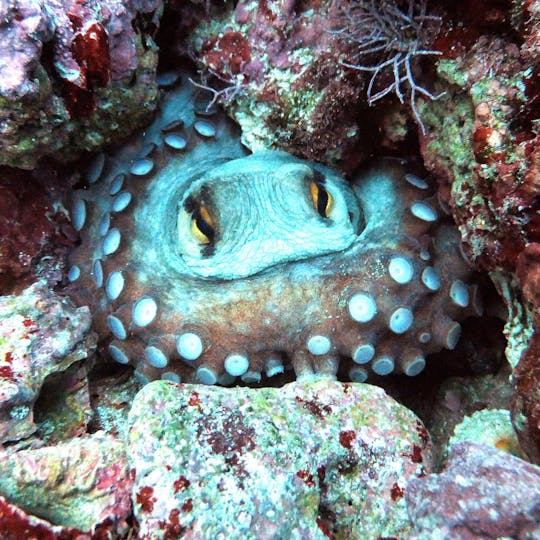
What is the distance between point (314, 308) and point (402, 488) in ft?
3.84

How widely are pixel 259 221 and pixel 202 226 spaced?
403 mm

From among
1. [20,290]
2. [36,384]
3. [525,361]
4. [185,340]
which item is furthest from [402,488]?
[20,290]

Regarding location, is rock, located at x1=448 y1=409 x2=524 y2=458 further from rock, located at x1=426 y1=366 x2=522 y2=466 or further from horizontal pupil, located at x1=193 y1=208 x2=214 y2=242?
horizontal pupil, located at x1=193 y1=208 x2=214 y2=242

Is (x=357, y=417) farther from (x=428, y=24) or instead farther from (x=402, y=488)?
(x=428, y=24)

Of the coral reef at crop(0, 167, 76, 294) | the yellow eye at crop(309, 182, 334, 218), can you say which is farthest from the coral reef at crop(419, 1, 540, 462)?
the coral reef at crop(0, 167, 76, 294)

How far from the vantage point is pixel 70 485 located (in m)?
2.04

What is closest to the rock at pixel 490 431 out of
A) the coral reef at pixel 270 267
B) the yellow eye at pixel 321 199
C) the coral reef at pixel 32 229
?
the coral reef at pixel 270 267

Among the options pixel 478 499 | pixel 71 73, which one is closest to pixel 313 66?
pixel 71 73

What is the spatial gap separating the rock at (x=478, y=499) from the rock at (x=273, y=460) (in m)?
0.42

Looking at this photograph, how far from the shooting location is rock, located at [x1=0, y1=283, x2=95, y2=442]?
7.73ft

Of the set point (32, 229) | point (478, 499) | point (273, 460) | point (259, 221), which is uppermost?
point (259, 221)

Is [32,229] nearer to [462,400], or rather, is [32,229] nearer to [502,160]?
[502,160]

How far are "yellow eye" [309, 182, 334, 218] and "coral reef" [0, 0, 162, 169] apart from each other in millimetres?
1341

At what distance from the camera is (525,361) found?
2.15m
